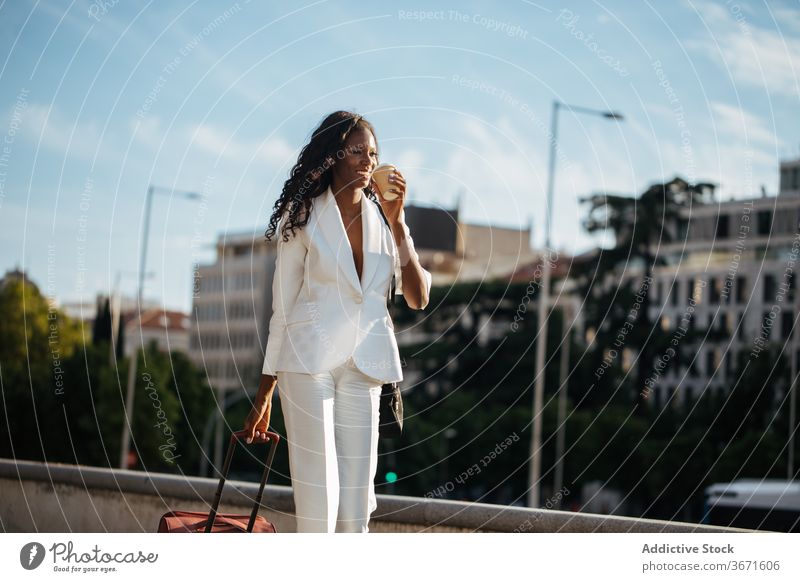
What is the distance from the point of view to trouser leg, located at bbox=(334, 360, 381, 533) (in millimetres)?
6531

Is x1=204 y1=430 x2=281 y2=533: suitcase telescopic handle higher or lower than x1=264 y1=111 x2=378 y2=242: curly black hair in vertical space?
lower

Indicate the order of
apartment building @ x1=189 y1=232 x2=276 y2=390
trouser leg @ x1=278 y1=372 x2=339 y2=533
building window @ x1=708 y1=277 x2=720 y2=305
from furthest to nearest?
1. apartment building @ x1=189 y1=232 x2=276 y2=390
2. building window @ x1=708 y1=277 x2=720 y2=305
3. trouser leg @ x1=278 y1=372 x2=339 y2=533

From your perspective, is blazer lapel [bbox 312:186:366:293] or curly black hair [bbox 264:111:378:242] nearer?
blazer lapel [bbox 312:186:366:293]

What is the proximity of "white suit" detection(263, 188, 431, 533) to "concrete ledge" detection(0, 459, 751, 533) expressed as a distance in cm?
176

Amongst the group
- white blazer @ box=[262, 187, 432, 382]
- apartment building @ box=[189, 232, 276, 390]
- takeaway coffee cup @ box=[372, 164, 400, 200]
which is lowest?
apartment building @ box=[189, 232, 276, 390]

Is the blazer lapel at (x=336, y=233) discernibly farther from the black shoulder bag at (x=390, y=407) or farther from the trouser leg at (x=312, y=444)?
the trouser leg at (x=312, y=444)

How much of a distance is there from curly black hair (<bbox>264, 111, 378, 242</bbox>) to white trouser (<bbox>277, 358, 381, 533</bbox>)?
739mm

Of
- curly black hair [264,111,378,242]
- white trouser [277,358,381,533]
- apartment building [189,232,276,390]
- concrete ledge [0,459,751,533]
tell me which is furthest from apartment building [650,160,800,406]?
white trouser [277,358,381,533]

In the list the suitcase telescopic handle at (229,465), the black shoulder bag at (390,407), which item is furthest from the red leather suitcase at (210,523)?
the black shoulder bag at (390,407)

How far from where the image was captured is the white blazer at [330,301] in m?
6.45

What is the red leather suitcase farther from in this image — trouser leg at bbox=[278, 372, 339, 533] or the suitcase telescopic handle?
trouser leg at bbox=[278, 372, 339, 533]

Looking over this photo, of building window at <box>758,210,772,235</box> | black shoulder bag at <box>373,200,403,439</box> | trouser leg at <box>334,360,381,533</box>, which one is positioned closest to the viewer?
trouser leg at <box>334,360,381,533</box>
